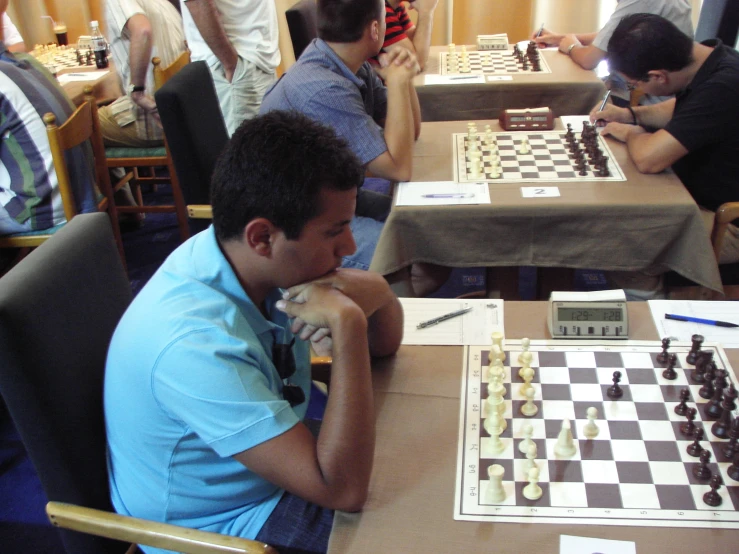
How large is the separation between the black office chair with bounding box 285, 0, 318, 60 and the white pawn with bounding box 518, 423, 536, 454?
303 cm

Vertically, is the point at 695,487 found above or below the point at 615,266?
above

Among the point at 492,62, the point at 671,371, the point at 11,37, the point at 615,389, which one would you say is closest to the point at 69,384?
the point at 615,389

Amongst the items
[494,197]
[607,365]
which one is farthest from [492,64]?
[607,365]

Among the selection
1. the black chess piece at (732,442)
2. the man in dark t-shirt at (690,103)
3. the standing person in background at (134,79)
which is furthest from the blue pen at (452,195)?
the standing person in background at (134,79)

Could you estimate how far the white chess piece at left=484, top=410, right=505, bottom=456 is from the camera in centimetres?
108

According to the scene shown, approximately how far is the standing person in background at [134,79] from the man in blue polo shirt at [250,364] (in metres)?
2.35

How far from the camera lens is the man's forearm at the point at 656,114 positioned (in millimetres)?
2508

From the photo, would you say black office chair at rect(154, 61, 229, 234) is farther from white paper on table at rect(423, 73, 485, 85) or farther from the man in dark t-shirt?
the man in dark t-shirt

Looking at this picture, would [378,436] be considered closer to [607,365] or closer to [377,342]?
[377,342]

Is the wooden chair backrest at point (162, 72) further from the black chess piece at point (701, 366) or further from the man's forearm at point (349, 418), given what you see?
the black chess piece at point (701, 366)

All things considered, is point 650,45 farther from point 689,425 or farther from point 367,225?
point 689,425

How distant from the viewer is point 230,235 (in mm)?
1112

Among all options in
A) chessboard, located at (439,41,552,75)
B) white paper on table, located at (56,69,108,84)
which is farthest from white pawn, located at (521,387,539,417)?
white paper on table, located at (56,69,108,84)

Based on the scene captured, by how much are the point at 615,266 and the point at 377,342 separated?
1054 millimetres
